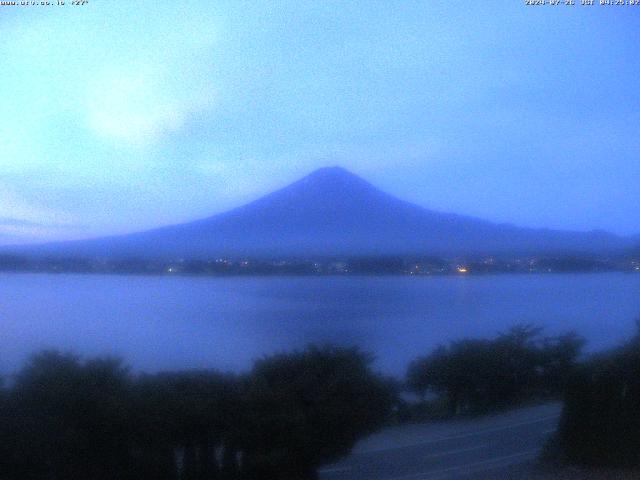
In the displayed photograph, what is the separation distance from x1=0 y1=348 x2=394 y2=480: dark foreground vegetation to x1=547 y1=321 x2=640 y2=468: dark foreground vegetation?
3.49 feet

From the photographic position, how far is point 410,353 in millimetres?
3623

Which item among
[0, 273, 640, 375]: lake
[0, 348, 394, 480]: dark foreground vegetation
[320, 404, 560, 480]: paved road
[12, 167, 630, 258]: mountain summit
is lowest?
[320, 404, 560, 480]: paved road

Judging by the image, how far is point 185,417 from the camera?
3.47m

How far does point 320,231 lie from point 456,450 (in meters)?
1.32

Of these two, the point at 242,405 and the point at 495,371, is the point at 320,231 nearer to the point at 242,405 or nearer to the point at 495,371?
the point at 242,405

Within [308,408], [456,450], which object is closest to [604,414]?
[456,450]

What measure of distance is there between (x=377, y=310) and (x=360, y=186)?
24.4 inches

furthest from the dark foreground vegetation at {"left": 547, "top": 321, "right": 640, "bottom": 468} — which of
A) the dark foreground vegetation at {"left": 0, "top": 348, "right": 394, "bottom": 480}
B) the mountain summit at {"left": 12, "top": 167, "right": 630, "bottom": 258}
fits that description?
the dark foreground vegetation at {"left": 0, "top": 348, "right": 394, "bottom": 480}

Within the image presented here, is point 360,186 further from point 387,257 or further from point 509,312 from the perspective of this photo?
point 509,312

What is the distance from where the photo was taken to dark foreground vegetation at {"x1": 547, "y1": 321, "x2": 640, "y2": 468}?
13.0ft

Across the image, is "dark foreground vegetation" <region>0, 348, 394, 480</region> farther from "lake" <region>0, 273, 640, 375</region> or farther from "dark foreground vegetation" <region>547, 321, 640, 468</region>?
"dark foreground vegetation" <region>547, 321, 640, 468</region>

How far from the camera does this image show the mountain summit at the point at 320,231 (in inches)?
141

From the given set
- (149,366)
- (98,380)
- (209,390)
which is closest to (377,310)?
(209,390)

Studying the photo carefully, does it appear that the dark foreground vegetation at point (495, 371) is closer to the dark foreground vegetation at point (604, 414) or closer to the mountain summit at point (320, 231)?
the dark foreground vegetation at point (604, 414)
